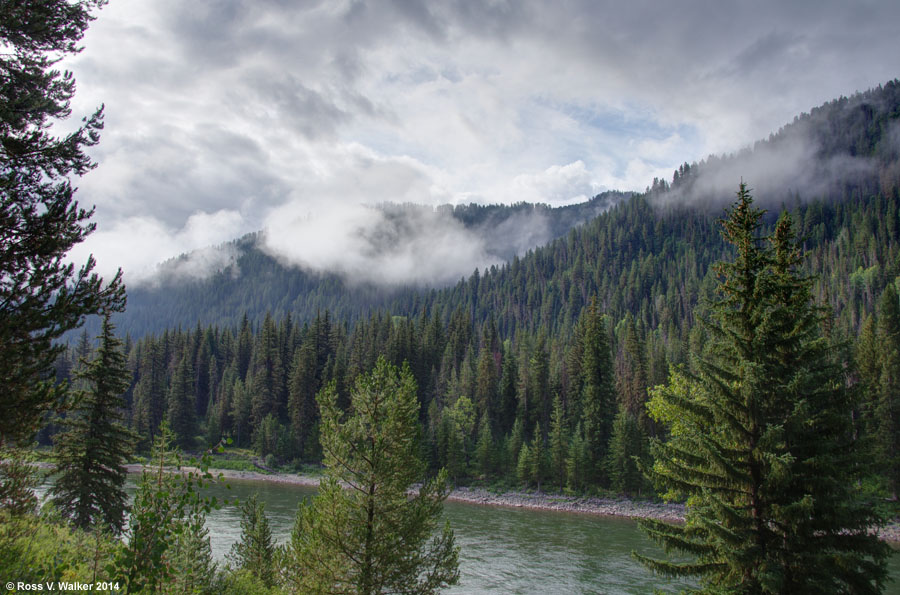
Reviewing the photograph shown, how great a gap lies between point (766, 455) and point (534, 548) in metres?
33.7

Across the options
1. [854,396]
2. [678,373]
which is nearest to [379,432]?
[678,373]

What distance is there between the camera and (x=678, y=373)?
13.5 m

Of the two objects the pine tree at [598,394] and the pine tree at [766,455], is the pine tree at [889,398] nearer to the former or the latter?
the pine tree at [598,394]

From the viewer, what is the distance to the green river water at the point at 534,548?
31.0 metres

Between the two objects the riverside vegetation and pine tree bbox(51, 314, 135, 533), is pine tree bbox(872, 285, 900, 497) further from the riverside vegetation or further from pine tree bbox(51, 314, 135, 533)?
pine tree bbox(51, 314, 135, 533)

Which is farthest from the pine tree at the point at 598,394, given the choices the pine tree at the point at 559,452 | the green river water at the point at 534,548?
the green river water at the point at 534,548

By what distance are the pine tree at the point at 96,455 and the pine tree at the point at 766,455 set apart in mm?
24309

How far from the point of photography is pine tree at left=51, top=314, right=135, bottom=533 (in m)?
24.0

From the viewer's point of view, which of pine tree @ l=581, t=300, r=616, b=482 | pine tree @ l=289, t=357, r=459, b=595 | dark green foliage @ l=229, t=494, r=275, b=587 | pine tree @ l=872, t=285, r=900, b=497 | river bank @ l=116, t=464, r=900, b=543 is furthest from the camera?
pine tree @ l=581, t=300, r=616, b=482

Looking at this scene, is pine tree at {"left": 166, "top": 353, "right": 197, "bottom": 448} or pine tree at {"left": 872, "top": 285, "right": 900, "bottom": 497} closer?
pine tree at {"left": 872, "top": 285, "right": 900, "bottom": 497}

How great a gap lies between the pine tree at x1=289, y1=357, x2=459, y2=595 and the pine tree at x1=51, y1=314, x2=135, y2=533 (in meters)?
13.9

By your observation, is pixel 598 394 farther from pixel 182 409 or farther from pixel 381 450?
pixel 182 409

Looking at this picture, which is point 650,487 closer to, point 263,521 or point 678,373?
point 263,521

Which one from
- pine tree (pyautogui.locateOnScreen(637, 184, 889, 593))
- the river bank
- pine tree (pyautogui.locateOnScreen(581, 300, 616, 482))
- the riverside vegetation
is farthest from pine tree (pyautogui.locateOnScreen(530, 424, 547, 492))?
pine tree (pyautogui.locateOnScreen(637, 184, 889, 593))
